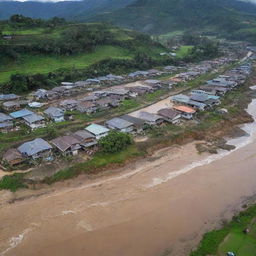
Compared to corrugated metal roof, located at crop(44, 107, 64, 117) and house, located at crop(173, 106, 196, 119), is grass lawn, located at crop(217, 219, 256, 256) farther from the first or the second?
corrugated metal roof, located at crop(44, 107, 64, 117)

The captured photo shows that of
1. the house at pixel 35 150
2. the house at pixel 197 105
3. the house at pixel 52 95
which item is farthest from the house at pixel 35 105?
the house at pixel 197 105

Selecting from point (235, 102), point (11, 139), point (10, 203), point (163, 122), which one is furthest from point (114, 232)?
point (235, 102)

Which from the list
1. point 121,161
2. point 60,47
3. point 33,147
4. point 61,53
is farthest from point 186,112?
point 60,47

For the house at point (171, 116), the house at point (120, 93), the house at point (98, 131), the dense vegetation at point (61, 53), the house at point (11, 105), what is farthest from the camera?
the dense vegetation at point (61, 53)

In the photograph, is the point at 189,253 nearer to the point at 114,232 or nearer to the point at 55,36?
the point at 114,232

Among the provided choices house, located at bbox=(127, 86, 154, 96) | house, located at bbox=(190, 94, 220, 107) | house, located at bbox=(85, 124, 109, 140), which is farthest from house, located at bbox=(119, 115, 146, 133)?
house, located at bbox=(127, 86, 154, 96)

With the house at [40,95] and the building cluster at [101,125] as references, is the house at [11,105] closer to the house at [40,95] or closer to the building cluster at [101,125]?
the building cluster at [101,125]

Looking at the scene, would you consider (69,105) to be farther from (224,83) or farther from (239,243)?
(239,243)
